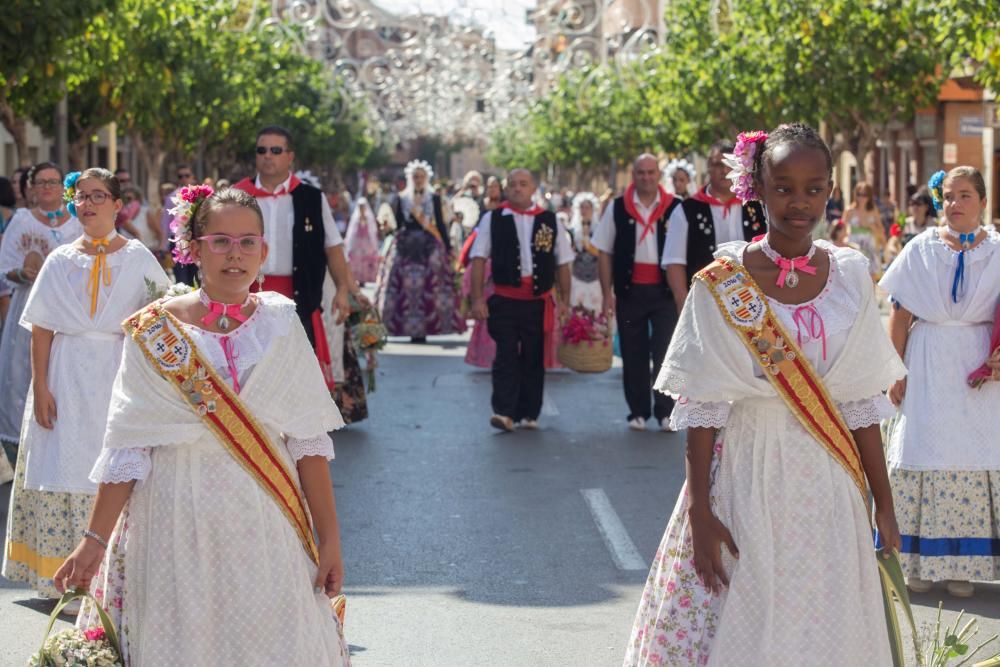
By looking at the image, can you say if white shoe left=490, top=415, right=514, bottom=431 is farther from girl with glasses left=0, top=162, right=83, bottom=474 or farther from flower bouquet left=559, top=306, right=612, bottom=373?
girl with glasses left=0, top=162, right=83, bottom=474

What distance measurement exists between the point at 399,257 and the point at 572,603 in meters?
13.2

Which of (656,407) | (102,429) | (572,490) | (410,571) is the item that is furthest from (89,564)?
(656,407)

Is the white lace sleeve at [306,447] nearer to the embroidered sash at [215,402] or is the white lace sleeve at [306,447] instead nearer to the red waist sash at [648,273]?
the embroidered sash at [215,402]

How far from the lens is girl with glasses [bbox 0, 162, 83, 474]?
35.3 feet

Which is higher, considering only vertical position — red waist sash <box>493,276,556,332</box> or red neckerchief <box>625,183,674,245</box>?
red neckerchief <box>625,183,674,245</box>

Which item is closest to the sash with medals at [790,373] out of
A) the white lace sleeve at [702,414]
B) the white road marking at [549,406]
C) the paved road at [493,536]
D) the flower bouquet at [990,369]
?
the white lace sleeve at [702,414]

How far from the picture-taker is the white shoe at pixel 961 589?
307 inches

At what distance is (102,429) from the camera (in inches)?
300

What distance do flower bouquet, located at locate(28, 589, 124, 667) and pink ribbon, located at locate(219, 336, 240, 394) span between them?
66cm

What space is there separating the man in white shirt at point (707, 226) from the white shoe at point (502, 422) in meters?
1.82

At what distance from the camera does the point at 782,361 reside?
4688 mm

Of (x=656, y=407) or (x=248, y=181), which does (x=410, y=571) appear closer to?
(x=248, y=181)

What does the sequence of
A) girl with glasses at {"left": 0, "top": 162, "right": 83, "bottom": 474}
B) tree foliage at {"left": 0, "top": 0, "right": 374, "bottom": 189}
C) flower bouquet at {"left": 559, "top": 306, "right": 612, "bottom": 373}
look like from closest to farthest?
1. girl with glasses at {"left": 0, "top": 162, "right": 83, "bottom": 474}
2. flower bouquet at {"left": 559, "top": 306, "right": 612, "bottom": 373}
3. tree foliage at {"left": 0, "top": 0, "right": 374, "bottom": 189}

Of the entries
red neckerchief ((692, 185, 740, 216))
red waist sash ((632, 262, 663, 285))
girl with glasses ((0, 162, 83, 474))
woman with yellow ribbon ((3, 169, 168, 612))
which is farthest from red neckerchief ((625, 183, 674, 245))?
woman with yellow ribbon ((3, 169, 168, 612))
